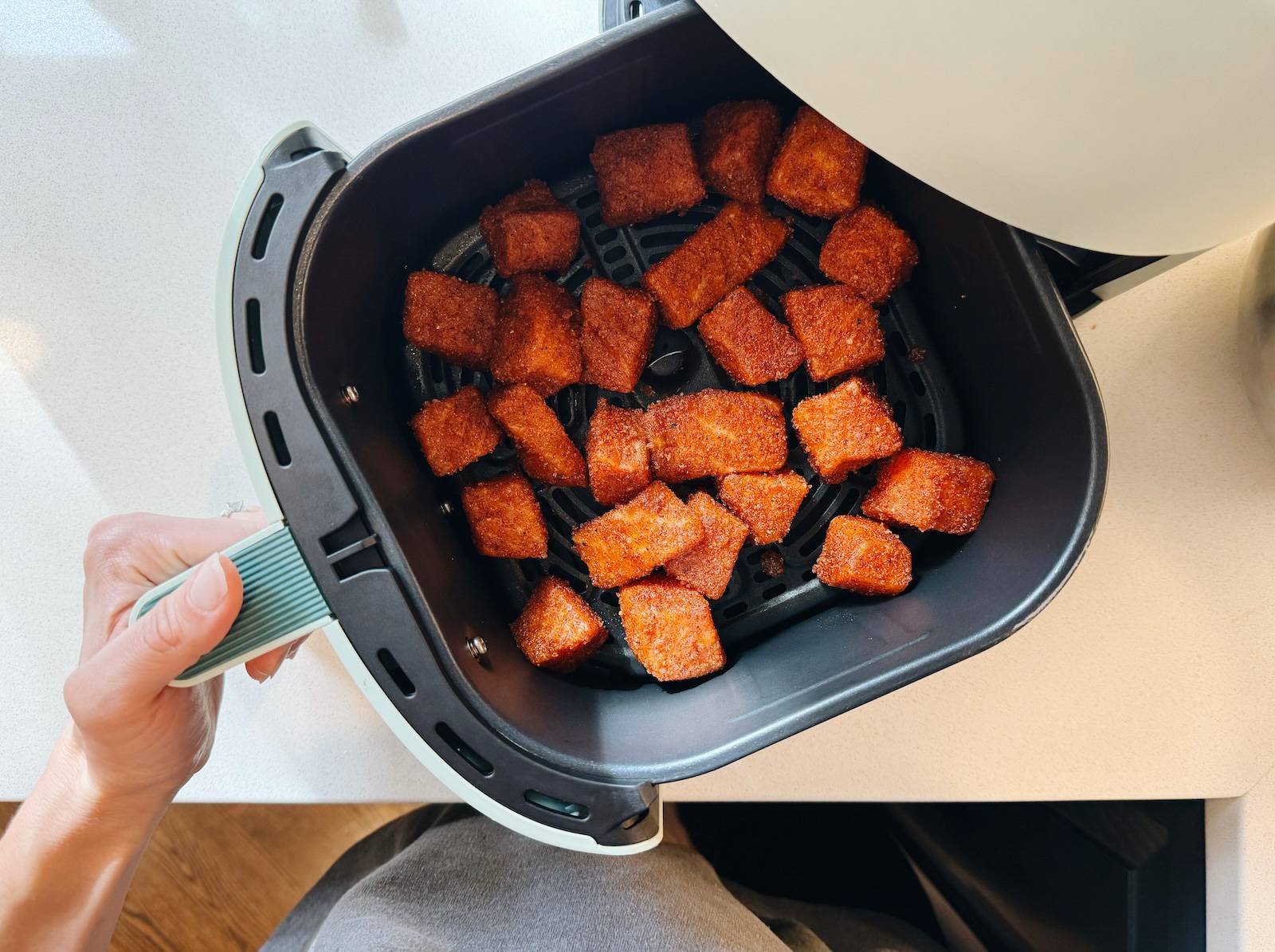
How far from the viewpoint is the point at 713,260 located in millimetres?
935

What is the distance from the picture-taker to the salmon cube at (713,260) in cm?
94

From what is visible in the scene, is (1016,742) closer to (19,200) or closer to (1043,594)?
(1043,594)

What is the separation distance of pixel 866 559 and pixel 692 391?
31cm

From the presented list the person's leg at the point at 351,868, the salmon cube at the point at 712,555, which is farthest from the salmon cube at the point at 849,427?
the person's leg at the point at 351,868

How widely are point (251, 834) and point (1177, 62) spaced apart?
1.84m

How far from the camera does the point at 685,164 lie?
88 centimetres

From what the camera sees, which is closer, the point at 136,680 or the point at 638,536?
the point at 136,680

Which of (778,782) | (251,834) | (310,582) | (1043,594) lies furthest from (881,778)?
(251,834)

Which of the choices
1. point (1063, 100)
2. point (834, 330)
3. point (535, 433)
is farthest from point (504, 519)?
point (1063, 100)

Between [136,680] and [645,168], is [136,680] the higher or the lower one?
the lower one

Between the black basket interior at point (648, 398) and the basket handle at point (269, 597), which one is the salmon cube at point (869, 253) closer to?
the black basket interior at point (648, 398)

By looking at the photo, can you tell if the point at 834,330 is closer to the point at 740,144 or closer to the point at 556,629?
the point at 740,144

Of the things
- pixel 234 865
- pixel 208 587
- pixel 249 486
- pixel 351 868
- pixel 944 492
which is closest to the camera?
pixel 208 587

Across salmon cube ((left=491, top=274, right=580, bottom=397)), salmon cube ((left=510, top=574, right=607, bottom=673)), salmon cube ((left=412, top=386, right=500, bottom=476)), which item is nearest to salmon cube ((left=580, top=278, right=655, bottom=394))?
salmon cube ((left=491, top=274, right=580, bottom=397))
